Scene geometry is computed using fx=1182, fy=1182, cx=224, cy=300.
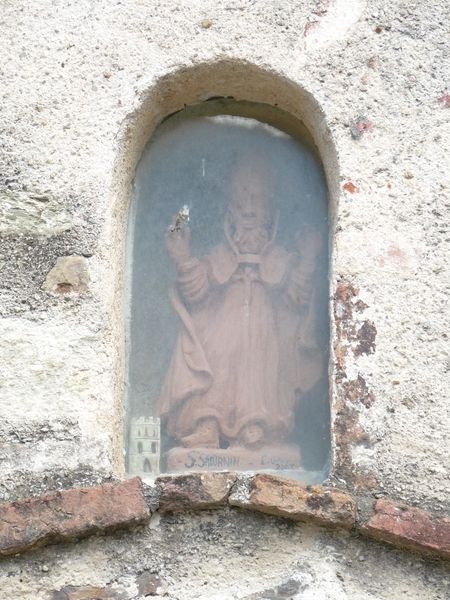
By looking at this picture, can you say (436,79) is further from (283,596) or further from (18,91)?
(283,596)

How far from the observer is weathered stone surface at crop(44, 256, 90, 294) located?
11.8 feet

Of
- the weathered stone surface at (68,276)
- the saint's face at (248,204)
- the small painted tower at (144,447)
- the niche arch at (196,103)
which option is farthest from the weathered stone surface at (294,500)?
the saint's face at (248,204)

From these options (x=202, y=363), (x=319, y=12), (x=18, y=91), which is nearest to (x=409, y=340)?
(x=202, y=363)

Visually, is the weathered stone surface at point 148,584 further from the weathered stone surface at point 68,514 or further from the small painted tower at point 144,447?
the small painted tower at point 144,447

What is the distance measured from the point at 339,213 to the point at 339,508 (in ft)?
3.08

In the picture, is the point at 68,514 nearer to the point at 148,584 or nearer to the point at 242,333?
the point at 148,584

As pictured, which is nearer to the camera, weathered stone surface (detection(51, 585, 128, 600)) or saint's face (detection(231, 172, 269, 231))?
weathered stone surface (detection(51, 585, 128, 600))

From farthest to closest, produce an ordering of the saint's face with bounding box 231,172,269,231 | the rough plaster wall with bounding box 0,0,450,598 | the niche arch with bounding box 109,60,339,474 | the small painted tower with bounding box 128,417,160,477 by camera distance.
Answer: the saint's face with bounding box 231,172,269,231 < the niche arch with bounding box 109,60,339,474 < the small painted tower with bounding box 128,417,160,477 < the rough plaster wall with bounding box 0,0,450,598

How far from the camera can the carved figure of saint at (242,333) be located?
3.67 metres

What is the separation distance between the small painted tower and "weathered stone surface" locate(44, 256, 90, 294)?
0.45 m

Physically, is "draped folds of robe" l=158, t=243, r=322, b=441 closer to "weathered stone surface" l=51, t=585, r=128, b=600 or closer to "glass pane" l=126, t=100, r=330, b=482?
"glass pane" l=126, t=100, r=330, b=482

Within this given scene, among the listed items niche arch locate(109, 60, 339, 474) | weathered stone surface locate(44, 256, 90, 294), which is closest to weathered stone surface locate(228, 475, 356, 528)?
niche arch locate(109, 60, 339, 474)

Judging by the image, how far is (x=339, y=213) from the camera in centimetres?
367

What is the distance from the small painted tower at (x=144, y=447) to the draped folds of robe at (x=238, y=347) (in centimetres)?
5
